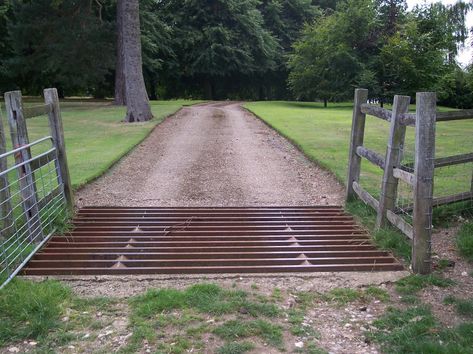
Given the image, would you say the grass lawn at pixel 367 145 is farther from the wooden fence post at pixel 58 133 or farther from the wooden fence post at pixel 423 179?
the wooden fence post at pixel 58 133

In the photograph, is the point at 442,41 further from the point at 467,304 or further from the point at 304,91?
the point at 467,304

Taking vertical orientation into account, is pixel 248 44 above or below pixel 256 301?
above

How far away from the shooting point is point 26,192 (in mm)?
5910

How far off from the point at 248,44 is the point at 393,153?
3559cm

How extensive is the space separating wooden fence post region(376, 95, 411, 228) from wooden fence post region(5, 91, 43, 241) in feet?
13.0

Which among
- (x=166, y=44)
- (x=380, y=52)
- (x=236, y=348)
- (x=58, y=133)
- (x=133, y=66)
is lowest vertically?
(x=236, y=348)

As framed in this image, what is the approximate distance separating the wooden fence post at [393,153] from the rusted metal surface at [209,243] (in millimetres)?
515

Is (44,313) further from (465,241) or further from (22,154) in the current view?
(465,241)

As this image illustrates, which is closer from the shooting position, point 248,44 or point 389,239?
point 389,239

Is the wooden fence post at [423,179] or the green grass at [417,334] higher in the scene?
the wooden fence post at [423,179]

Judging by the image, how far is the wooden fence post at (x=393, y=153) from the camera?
555 cm

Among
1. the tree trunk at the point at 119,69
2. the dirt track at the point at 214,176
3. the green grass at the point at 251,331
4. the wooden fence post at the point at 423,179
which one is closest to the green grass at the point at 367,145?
the dirt track at the point at 214,176

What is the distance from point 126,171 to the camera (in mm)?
10219

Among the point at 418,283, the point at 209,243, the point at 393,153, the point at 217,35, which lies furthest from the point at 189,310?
the point at 217,35
